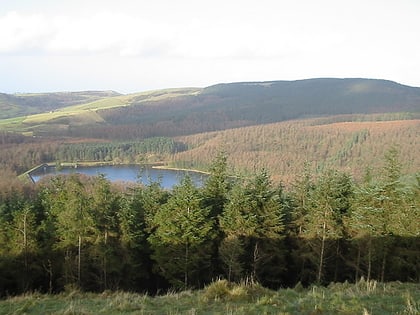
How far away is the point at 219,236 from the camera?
80.2 ft

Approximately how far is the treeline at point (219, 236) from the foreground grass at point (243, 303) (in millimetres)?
9492

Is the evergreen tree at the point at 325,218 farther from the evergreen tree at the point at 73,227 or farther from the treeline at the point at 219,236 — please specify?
the evergreen tree at the point at 73,227

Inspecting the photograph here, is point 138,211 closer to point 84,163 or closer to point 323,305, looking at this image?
point 323,305

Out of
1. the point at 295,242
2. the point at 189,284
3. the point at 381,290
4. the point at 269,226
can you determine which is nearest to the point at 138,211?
the point at 189,284

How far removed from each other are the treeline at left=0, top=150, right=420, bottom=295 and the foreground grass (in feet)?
31.1

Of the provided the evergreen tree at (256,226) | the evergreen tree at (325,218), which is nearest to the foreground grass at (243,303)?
the evergreen tree at (325,218)

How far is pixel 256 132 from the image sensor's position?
184m

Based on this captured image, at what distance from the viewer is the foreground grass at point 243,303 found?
8812 mm

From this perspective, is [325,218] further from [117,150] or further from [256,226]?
[117,150]

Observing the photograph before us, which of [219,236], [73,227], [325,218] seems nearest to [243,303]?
[325,218]

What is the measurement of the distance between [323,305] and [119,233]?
1794cm

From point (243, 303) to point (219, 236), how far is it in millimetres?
14496

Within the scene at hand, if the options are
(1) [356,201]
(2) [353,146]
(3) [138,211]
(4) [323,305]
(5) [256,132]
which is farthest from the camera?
(5) [256,132]

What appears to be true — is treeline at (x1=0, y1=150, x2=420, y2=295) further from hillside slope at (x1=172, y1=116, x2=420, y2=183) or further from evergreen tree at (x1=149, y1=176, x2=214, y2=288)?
hillside slope at (x1=172, y1=116, x2=420, y2=183)
